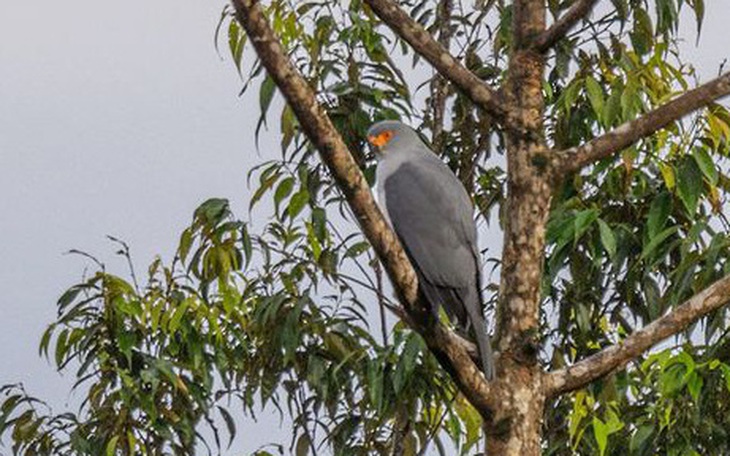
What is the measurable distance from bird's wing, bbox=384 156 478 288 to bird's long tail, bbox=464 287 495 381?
0.05 metres

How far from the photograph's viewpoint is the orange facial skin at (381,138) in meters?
5.45

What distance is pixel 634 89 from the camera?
5.50m

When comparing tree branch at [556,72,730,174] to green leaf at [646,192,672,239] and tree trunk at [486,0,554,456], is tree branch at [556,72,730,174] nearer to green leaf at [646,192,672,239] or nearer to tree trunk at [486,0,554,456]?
tree trunk at [486,0,554,456]

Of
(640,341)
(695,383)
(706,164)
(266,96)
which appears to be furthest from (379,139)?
(695,383)

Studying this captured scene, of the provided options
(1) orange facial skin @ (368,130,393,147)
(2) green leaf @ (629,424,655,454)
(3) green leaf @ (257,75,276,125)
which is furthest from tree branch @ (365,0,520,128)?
(2) green leaf @ (629,424,655,454)

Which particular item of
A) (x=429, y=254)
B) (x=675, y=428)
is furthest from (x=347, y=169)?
(x=675, y=428)

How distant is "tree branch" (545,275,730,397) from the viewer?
193 inches

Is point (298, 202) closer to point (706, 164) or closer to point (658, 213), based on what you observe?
point (658, 213)

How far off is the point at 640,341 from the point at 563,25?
2.80 feet

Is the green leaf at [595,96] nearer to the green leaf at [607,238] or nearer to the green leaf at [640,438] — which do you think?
the green leaf at [607,238]

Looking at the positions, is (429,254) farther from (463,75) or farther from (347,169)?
(347,169)

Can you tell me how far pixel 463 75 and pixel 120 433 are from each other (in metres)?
1.75

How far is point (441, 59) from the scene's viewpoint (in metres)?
4.93

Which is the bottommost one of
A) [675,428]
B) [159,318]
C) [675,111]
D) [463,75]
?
[675,428]
